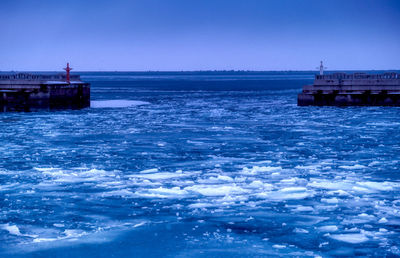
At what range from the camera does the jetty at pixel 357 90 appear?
41469 millimetres

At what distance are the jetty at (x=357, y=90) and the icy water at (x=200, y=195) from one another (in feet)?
57.9

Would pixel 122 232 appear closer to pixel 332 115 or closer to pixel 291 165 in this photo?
pixel 291 165

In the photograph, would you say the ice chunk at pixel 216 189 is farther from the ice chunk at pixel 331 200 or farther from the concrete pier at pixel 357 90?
the concrete pier at pixel 357 90

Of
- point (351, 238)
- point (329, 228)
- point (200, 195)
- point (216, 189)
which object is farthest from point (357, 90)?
point (351, 238)

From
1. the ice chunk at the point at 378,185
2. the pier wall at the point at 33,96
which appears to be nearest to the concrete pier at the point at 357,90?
the pier wall at the point at 33,96

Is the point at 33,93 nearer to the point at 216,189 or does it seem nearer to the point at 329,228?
the point at 216,189

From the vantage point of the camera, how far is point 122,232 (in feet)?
32.4

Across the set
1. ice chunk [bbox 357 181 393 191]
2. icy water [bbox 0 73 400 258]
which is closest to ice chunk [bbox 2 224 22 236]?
icy water [bbox 0 73 400 258]

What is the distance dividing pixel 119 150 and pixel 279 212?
10110 millimetres

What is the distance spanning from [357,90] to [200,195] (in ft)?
105

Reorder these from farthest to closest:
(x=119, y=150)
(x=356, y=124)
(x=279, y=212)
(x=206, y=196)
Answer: (x=356, y=124)
(x=119, y=150)
(x=206, y=196)
(x=279, y=212)

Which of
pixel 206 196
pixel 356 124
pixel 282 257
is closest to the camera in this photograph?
pixel 282 257

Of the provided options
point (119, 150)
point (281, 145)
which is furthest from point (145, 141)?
point (281, 145)

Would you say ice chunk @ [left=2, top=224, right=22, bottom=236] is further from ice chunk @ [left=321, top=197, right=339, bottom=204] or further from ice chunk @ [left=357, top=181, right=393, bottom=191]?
ice chunk @ [left=357, top=181, right=393, bottom=191]
